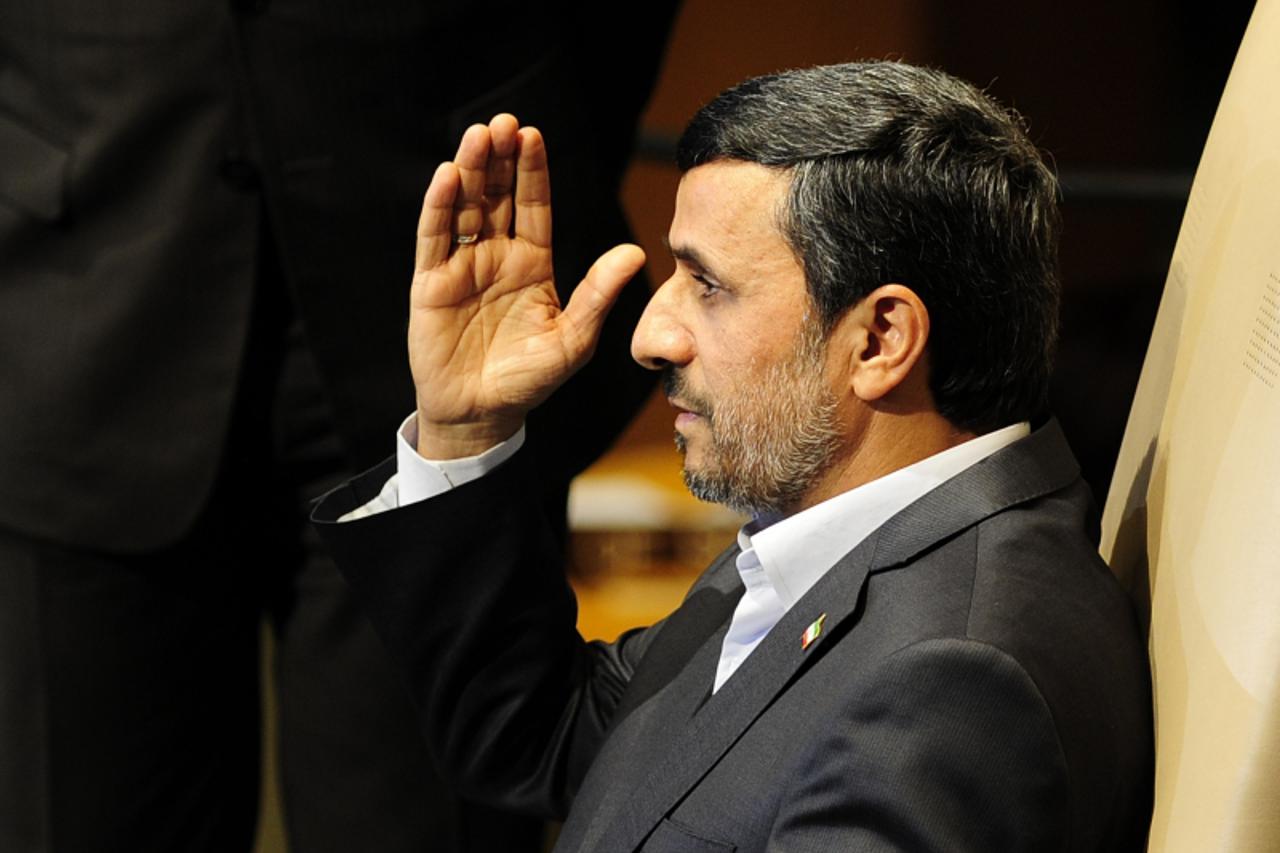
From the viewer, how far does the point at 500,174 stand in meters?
1.17

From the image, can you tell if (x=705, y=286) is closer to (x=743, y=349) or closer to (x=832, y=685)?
(x=743, y=349)

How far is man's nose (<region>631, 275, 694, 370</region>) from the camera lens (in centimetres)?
106

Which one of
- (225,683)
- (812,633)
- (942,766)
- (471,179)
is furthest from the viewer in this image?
(225,683)

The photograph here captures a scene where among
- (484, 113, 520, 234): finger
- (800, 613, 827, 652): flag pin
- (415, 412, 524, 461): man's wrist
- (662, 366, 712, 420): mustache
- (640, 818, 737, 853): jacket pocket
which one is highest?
(484, 113, 520, 234): finger

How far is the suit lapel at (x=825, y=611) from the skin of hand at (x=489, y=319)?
0.93 feet

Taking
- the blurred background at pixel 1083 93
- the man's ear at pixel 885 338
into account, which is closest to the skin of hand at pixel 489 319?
the man's ear at pixel 885 338

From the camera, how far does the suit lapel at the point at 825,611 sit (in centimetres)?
93

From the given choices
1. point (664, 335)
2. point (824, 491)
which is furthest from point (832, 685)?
point (664, 335)

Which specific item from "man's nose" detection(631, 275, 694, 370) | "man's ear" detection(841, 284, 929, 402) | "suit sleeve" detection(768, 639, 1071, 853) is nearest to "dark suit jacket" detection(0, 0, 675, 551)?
"man's nose" detection(631, 275, 694, 370)

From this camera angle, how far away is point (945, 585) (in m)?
0.90

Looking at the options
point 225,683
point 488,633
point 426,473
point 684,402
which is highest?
point 684,402

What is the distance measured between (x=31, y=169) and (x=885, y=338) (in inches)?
24.8

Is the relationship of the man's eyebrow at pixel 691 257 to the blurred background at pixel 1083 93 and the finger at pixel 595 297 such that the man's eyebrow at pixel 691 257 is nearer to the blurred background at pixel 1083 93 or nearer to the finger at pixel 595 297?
the finger at pixel 595 297

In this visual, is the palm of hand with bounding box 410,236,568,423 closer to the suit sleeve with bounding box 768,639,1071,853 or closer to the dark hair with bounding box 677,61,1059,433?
the dark hair with bounding box 677,61,1059,433
